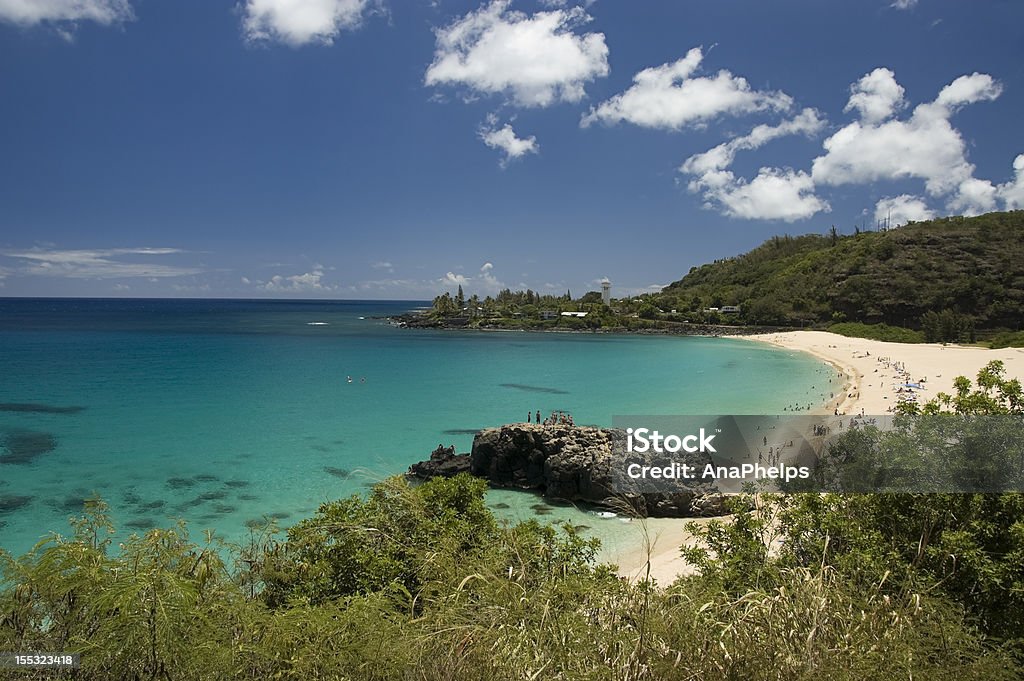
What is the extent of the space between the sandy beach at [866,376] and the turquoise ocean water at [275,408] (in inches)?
68.5

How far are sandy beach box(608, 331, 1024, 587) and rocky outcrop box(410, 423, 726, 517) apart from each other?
614mm

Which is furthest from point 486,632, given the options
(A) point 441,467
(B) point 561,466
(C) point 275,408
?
(C) point 275,408

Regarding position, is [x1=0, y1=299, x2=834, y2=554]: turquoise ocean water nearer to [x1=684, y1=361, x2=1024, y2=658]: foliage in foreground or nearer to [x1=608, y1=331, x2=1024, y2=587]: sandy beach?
[x1=608, y1=331, x2=1024, y2=587]: sandy beach

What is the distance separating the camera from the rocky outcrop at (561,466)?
1628cm

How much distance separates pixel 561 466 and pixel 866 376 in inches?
1465

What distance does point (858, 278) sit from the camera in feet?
308

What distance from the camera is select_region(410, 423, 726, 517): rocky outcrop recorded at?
53.4ft

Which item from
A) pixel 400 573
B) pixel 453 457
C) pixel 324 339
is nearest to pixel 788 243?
pixel 324 339

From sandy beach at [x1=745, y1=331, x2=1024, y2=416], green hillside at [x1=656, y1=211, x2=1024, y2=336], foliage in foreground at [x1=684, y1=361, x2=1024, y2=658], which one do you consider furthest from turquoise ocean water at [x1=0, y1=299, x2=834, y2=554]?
green hillside at [x1=656, y1=211, x2=1024, y2=336]

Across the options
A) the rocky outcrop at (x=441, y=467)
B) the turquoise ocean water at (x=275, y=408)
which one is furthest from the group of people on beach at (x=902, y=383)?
the rocky outcrop at (x=441, y=467)

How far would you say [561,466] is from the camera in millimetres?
17875

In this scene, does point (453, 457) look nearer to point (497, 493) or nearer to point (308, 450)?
point (497, 493)

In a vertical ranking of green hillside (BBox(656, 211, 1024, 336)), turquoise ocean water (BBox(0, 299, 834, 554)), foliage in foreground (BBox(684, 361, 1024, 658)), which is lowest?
turquoise ocean water (BBox(0, 299, 834, 554))

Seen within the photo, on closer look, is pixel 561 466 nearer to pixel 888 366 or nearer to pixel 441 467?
pixel 441 467
